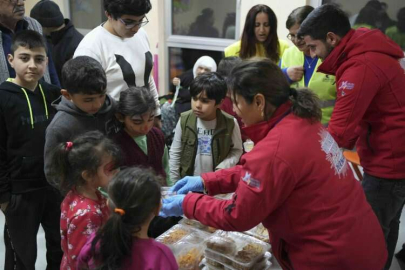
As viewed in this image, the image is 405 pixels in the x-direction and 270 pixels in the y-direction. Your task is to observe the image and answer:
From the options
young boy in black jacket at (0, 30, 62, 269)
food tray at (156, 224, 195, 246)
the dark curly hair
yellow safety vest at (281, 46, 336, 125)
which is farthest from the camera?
yellow safety vest at (281, 46, 336, 125)

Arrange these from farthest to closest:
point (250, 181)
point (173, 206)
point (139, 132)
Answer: point (139, 132) < point (173, 206) < point (250, 181)

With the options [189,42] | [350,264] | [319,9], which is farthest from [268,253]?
[189,42]

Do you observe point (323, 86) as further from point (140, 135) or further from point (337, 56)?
point (140, 135)

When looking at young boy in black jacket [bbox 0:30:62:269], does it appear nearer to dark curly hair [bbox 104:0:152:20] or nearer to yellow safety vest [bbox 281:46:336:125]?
dark curly hair [bbox 104:0:152:20]

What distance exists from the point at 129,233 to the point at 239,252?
58 centimetres

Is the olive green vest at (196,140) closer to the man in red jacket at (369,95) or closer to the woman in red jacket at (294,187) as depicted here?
the man in red jacket at (369,95)

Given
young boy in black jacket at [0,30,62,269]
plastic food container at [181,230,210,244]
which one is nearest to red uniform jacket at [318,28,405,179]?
plastic food container at [181,230,210,244]

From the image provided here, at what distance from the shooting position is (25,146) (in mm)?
1812

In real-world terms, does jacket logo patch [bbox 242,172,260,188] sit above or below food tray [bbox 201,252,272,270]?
above

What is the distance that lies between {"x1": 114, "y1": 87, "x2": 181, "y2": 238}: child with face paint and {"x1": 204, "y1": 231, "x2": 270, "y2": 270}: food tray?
1.37 feet

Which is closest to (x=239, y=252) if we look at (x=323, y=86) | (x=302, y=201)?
(x=302, y=201)

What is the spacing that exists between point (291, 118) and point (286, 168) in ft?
0.61

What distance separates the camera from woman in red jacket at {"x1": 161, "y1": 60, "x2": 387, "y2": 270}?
116 cm

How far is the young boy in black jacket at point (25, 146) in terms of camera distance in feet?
5.86
